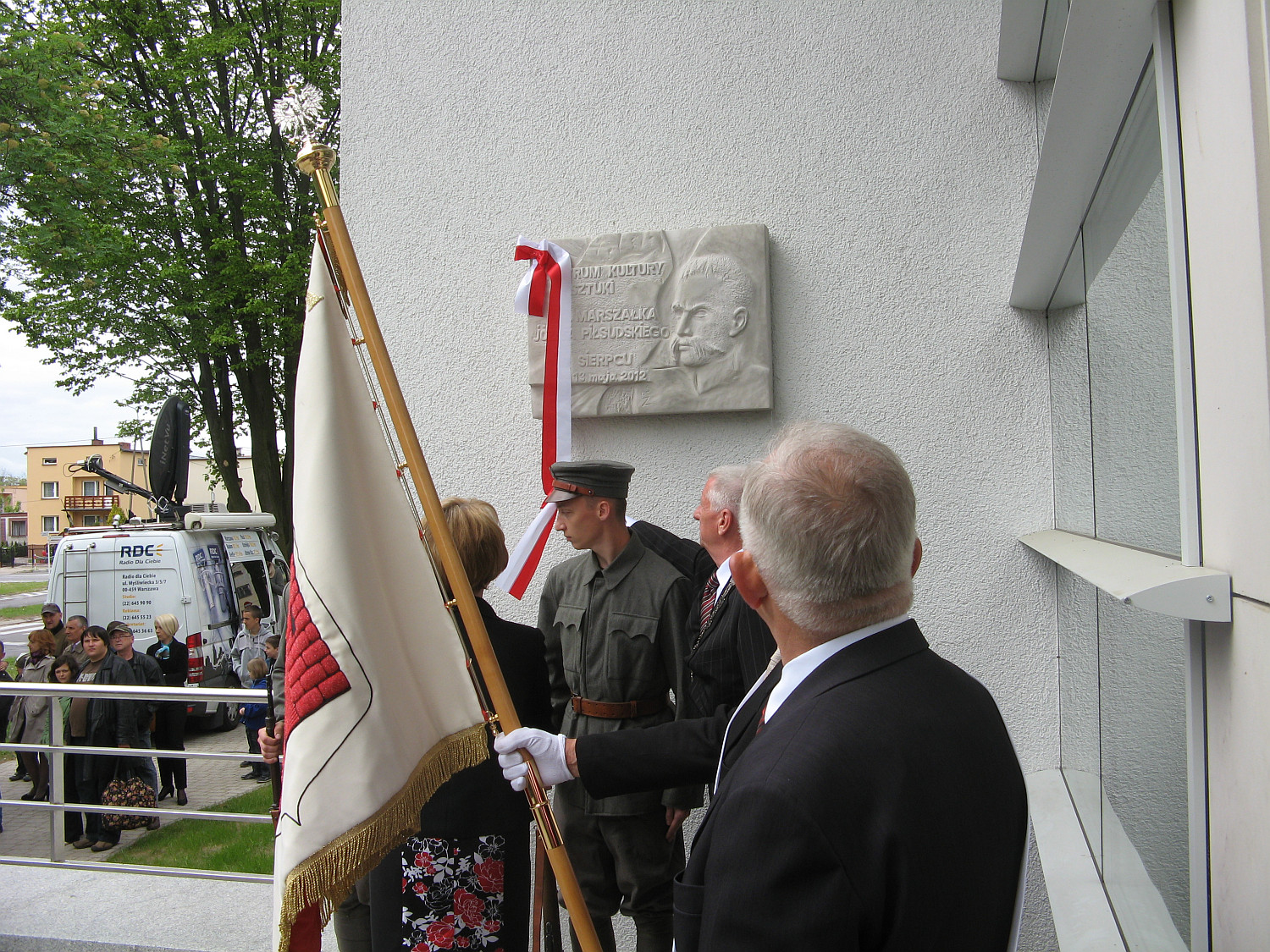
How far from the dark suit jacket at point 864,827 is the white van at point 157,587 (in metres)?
9.17

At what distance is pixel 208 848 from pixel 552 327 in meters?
4.08

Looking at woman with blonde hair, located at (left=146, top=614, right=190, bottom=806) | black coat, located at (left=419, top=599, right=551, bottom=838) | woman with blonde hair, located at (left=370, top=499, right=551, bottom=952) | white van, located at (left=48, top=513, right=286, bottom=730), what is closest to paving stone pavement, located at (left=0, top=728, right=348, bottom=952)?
woman with blonde hair, located at (left=370, top=499, right=551, bottom=952)

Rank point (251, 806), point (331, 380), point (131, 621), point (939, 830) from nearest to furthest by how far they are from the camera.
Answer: point (939, 830), point (331, 380), point (251, 806), point (131, 621)

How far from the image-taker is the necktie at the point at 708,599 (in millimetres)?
2676

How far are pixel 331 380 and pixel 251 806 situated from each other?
5765 mm

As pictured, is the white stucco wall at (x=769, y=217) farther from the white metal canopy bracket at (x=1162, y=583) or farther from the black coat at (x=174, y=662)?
the black coat at (x=174, y=662)

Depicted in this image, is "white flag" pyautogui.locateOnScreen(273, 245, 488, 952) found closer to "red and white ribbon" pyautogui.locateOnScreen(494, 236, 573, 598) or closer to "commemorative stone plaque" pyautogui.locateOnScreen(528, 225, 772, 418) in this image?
"red and white ribbon" pyautogui.locateOnScreen(494, 236, 573, 598)

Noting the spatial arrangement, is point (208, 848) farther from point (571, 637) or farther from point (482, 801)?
point (482, 801)

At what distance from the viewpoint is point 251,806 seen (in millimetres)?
6781

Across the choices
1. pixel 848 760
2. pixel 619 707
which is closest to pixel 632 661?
pixel 619 707

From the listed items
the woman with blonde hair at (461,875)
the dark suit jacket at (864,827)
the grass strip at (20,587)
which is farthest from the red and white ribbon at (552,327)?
the grass strip at (20,587)

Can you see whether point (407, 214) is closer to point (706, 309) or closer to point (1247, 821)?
point (706, 309)

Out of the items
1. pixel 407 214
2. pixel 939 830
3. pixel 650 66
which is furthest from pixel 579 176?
pixel 939 830

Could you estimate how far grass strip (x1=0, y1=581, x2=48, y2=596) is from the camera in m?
35.0
